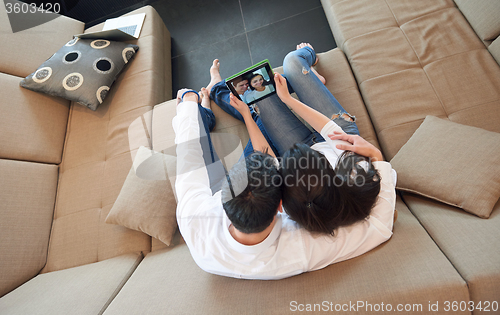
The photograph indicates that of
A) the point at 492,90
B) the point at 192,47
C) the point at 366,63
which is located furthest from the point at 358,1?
the point at 192,47

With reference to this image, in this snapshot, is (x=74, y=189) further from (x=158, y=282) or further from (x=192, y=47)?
(x=192, y=47)

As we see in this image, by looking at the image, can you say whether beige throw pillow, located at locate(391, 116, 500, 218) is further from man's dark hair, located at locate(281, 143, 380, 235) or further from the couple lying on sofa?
man's dark hair, located at locate(281, 143, 380, 235)

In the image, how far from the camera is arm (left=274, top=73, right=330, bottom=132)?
1.09 m

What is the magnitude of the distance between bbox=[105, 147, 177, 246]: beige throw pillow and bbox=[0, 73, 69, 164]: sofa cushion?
2.07ft

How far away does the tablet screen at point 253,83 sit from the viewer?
1.13 m

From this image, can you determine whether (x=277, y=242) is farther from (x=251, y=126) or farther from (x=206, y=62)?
(x=206, y=62)

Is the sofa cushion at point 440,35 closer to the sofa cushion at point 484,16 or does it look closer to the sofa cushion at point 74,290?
the sofa cushion at point 484,16

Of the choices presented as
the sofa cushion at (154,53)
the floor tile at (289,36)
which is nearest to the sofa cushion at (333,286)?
the sofa cushion at (154,53)

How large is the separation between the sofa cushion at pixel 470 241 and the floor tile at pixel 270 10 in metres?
1.68

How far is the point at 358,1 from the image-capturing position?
154cm

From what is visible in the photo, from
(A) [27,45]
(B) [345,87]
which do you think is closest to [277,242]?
(B) [345,87]

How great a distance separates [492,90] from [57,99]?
233 centimetres

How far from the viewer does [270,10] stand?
6.76ft

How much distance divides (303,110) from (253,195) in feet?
1.99
